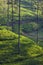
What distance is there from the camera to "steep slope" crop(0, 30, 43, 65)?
112 feet

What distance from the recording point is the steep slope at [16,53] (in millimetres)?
34125

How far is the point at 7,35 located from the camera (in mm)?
46062

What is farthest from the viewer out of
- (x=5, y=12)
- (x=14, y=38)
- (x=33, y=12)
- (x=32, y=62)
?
(x=33, y=12)

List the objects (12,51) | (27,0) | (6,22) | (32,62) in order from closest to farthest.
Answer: (32,62), (12,51), (6,22), (27,0)

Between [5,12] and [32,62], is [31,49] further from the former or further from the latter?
[5,12]

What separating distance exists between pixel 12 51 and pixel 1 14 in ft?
124

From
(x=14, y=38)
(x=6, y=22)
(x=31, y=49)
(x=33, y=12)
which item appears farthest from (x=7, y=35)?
(x=33, y=12)

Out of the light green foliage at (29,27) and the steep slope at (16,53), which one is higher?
the steep slope at (16,53)

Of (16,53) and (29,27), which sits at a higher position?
(16,53)

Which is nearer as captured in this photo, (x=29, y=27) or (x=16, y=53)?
(x=16, y=53)

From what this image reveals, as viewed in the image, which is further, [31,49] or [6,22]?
[6,22]

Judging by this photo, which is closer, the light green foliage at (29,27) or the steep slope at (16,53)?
the steep slope at (16,53)

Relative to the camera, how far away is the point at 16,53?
37.6 meters

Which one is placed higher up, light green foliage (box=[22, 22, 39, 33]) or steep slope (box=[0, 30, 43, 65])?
steep slope (box=[0, 30, 43, 65])
